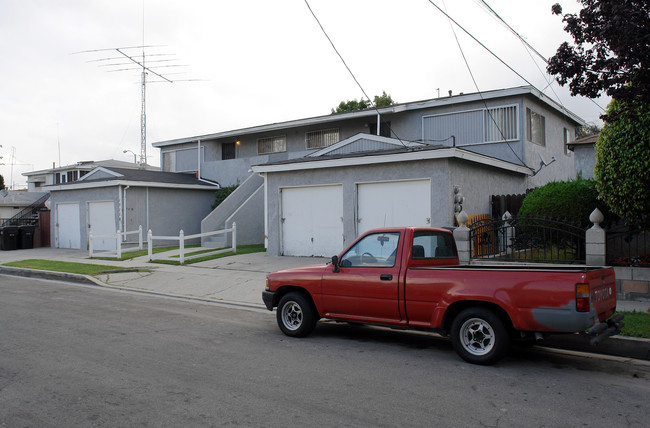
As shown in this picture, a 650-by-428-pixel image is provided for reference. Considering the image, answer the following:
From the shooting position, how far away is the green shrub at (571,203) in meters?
11.2

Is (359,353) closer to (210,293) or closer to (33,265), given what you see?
(210,293)

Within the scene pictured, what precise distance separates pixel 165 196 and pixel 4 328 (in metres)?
16.9

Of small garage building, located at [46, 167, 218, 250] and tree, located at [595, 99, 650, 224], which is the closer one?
tree, located at [595, 99, 650, 224]

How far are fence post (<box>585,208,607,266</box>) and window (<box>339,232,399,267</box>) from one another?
4.65 metres

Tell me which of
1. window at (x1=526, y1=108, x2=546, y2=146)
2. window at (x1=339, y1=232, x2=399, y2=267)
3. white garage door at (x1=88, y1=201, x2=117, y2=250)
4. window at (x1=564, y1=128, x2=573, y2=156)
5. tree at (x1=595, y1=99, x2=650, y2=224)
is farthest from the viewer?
white garage door at (x1=88, y1=201, x2=117, y2=250)

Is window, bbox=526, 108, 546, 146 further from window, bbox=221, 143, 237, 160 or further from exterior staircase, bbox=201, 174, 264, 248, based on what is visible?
window, bbox=221, 143, 237, 160

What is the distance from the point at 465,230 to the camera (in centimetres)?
1080

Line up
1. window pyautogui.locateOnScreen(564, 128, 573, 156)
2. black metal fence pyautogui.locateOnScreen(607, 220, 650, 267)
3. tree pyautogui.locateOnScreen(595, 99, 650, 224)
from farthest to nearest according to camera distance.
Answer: window pyautogui.locateOnScreen(564, 128, 573, 156) → black metal fence pyautogui.locateOnScreen(607, 220, 650, 267) → tree pyautogui.locateOnScreen(595, 99, 650, 224)

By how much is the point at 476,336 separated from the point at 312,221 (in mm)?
10671

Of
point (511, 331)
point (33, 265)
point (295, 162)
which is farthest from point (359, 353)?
point (33, 265)

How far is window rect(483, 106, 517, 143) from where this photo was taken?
1809 cm

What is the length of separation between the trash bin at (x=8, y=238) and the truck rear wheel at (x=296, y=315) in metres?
22.8

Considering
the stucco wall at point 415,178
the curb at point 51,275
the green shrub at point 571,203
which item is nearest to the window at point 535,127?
the stucco wall at point 415,178

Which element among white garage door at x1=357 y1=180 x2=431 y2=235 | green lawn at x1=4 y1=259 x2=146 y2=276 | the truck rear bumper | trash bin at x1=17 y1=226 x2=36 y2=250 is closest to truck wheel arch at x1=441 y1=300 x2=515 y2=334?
the truck rear bumper
